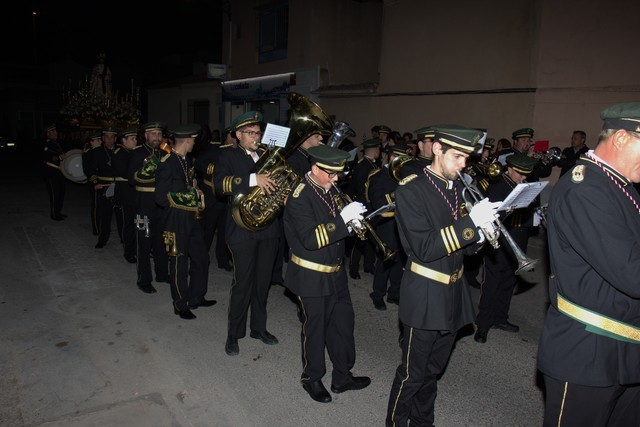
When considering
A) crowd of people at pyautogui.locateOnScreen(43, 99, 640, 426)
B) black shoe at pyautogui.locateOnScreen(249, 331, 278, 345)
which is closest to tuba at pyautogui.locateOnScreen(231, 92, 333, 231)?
crowd of people at pyautogui.locateOnScreen(43, 99, 640, 426)

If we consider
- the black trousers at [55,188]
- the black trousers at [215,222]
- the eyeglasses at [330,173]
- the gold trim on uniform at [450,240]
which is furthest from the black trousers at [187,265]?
the black trousers at [55,188]

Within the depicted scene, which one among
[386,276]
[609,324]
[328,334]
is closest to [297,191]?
[328,334]

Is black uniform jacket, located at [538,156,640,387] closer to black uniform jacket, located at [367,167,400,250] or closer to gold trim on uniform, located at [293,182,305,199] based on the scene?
gold trim on uniform, located at [293,182,305,199]

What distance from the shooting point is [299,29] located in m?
19.3

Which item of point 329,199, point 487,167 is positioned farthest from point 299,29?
point 329,199

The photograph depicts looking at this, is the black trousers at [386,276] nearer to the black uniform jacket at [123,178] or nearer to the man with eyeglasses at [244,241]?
the man with eyeglasses at [244,241]

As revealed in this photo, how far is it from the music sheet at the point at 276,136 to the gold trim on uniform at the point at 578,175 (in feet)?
9.44

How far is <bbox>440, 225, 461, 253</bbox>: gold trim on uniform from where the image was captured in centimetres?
308

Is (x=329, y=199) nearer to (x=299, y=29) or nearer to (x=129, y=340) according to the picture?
(x=129, y=340)

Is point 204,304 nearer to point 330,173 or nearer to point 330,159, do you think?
point 330,173

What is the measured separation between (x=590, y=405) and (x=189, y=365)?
3.46 meters

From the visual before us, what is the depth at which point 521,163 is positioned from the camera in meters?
5.27

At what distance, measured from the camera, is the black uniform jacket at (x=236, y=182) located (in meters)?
4.83

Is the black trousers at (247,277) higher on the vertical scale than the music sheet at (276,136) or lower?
lower
